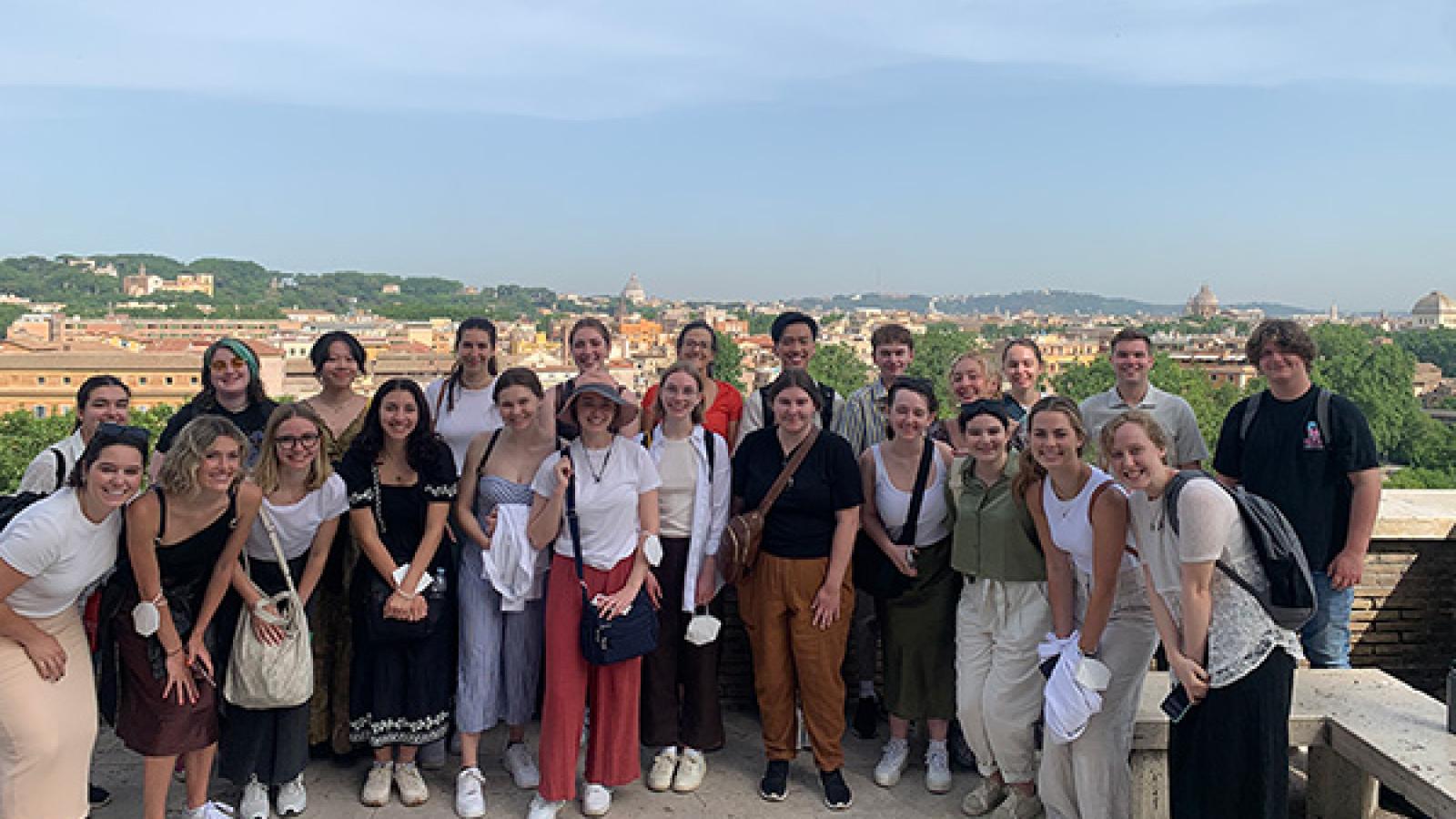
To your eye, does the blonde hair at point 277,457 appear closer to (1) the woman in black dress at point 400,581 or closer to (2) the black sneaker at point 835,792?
(1) the woman in black dress at point 400,581

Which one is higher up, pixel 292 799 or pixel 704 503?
pixel 704 503

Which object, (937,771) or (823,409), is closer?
(937,771)

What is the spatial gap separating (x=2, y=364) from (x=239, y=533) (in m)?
56.8

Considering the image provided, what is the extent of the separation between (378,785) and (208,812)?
0.47 metres

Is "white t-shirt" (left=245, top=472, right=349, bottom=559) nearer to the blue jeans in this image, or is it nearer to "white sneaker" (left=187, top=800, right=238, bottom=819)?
"white sneaker" (left=187, top=800, right=238, bottom=819)

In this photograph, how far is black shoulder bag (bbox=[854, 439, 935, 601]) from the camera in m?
3.27

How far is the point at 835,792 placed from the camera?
3172 millimetres

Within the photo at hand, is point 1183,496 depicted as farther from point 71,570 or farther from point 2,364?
point 2,364

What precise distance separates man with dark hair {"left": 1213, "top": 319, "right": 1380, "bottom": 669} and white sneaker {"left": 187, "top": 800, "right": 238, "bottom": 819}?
11.2ft

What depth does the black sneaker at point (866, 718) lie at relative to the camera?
12.2ft

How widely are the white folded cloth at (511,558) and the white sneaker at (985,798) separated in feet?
5.01

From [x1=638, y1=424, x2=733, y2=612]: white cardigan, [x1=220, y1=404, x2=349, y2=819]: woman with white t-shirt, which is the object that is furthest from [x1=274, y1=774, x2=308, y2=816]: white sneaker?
[x1=638, y1=424, x2=733, y2=612]: white cardigan

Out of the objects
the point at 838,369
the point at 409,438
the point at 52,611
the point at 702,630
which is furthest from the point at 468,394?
the point at 838,369

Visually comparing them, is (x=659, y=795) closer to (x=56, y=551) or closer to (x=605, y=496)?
(x=605, y=496)
